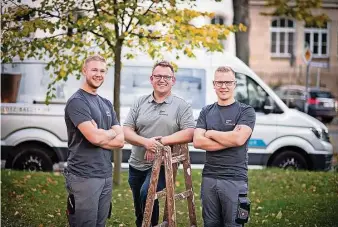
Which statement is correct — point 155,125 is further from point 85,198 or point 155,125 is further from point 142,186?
point 85,198

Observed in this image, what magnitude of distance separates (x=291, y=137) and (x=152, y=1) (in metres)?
4.50

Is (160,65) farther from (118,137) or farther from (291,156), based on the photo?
(291,156)

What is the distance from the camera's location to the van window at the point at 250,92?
495 inches

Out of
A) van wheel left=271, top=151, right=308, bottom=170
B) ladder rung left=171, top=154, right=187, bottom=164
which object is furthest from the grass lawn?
ladder rung left=171, top=154, right=187, bottom=164

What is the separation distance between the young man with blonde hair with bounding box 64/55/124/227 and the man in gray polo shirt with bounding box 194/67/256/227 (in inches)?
34.4

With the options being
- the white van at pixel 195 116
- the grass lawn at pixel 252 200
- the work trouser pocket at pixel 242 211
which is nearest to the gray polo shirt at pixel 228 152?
the work trouser pocket at pixel 242 211

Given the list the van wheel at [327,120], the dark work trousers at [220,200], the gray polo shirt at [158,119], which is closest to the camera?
the dark work trousers at [220,200]

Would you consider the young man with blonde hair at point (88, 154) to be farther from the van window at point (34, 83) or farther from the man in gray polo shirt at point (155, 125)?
the van window at point (34, 83)

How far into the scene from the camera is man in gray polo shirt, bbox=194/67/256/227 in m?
5.80

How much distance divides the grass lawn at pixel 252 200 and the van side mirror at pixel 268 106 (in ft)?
3.84

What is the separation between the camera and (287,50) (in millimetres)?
39625

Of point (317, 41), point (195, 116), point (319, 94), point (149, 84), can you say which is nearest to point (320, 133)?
point (195, 116)

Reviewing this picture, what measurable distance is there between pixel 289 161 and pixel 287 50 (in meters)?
27.7

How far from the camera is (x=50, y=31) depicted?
952 cm
